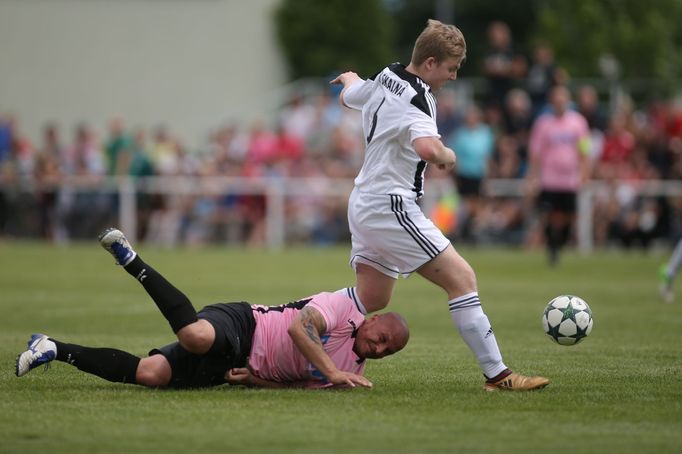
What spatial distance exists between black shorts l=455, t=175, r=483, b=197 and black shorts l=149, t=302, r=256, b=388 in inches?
661

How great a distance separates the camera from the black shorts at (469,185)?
2428cm

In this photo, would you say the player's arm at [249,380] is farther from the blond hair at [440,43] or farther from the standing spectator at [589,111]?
the standing spectator at [589,111]

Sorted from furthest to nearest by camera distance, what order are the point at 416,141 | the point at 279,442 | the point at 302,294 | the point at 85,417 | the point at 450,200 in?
the point at 450,200, the point at 302,294, the point at 416,141, the point at 85,417, the point at 279,442

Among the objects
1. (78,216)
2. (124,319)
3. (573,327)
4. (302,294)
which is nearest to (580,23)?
(78,216)

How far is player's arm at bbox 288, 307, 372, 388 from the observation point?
7504 millimetres

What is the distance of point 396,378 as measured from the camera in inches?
338

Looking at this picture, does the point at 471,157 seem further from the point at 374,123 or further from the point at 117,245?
the point at 117,245

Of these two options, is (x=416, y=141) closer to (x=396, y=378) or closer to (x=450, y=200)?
(x=396, y=378)

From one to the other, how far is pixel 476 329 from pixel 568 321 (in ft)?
4.73

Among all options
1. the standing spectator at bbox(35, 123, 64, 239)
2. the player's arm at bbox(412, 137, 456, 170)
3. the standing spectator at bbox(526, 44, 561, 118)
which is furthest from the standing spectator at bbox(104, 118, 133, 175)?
the player's arm at bbox(412, 137, 456, 170)

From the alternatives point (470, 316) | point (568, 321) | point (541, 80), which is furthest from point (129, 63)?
point (470, 316)

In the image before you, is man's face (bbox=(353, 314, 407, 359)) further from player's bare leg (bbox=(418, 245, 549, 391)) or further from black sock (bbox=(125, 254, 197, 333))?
black sock (bbox=(125, 254, 197, 333))

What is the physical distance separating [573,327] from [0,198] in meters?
20.5

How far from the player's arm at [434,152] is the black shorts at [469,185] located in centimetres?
1693
